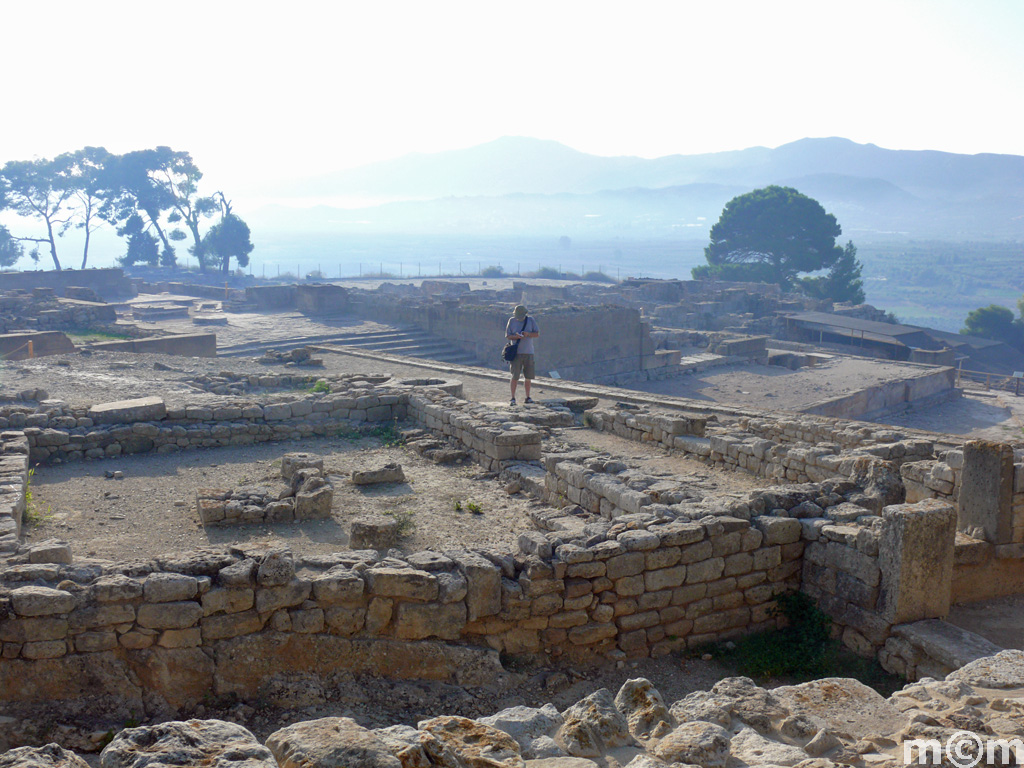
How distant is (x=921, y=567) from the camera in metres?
5.47

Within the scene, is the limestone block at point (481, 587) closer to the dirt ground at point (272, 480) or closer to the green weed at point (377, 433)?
the dirt ground at point (272, 480)

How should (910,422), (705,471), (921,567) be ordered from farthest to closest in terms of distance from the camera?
(910,422)
(705,471)
(921,567)

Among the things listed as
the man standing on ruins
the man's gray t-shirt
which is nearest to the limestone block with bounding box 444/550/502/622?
the man standing on ruins

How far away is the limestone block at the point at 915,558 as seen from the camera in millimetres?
5391

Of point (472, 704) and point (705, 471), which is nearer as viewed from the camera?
point (472, 704)

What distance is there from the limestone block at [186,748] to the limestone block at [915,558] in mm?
4355

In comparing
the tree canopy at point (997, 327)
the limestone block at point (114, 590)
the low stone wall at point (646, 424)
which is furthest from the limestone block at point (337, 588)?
the tree canopy at point (997, 327)

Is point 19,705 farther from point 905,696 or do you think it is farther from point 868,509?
point 868,509

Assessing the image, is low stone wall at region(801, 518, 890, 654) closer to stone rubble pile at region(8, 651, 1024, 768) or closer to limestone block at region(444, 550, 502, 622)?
stone rubble pile at region(8, 651, 1024, 768)

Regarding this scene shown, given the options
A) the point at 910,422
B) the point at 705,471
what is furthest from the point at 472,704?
the point at 910,422

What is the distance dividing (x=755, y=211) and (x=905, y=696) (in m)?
55.5

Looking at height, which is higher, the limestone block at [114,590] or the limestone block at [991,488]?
the limestone block at [991,488]

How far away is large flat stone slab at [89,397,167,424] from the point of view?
380 inches

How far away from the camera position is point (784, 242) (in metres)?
54.4
